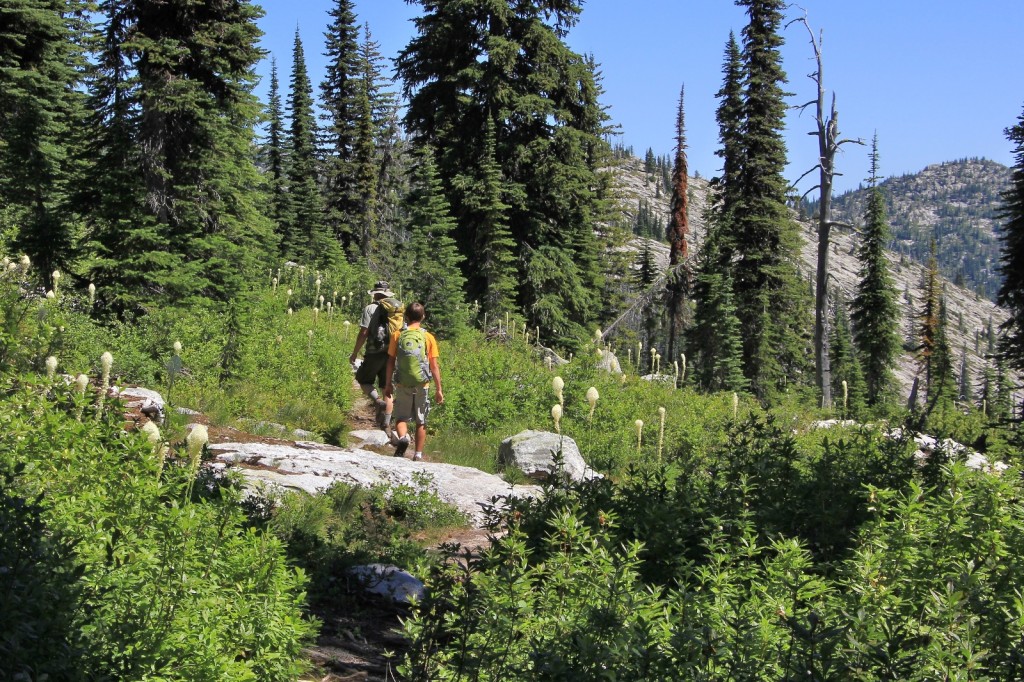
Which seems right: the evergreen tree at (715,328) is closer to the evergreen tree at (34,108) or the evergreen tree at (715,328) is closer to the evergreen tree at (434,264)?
the evergreen tree at (434,264)

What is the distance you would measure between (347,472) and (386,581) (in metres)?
2.47

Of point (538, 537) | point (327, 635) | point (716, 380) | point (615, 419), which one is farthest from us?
point (716, 380)

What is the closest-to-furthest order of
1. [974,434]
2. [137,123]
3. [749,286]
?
1. [137,123]
2. [974,434]
3. [749,286]

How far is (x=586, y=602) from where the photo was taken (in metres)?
3.04

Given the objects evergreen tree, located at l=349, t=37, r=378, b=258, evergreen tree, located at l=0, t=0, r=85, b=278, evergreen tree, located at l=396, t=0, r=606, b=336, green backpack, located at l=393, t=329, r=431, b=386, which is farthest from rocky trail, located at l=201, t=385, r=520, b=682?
evergreen tree, located at l=349, t=37, r=378, b=258

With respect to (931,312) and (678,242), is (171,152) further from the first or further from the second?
(931,312)

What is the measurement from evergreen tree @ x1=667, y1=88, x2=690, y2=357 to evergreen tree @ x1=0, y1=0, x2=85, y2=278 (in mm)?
21174

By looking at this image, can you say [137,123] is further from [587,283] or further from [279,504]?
[587,283]

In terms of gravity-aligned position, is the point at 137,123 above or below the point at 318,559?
above

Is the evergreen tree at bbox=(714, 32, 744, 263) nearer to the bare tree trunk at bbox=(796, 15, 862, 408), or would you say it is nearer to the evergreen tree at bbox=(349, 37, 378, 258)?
the bare tree trunk at bbox=(796, 15, 862, 408)

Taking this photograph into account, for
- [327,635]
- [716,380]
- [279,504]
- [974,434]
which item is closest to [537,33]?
[716,380]

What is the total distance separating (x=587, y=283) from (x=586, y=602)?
26.8 m

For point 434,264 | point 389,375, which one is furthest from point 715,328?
point 389,375

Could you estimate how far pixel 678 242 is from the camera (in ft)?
113
